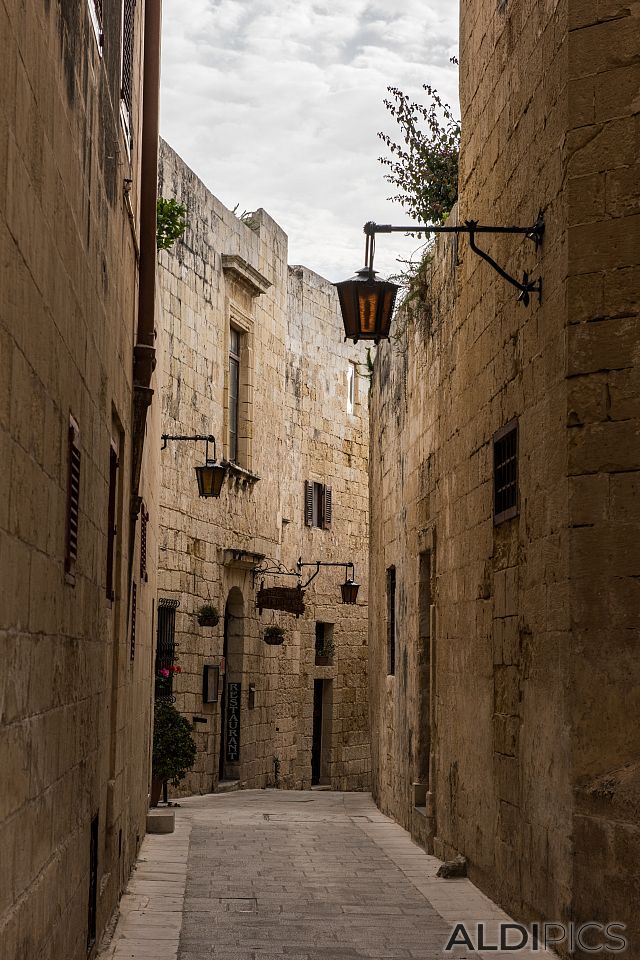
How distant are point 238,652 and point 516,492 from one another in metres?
12.6

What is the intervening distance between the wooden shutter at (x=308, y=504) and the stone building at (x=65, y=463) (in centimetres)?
1525

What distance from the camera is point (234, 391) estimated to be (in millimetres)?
20281

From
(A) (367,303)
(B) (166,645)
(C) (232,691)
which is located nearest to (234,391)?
(C) (232,691)

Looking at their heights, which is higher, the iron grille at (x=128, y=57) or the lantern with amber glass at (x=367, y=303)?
the iron grille at (x=128, y=57)

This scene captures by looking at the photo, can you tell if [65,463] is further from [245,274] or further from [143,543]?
[245,274]

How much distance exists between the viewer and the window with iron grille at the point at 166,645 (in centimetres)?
1573

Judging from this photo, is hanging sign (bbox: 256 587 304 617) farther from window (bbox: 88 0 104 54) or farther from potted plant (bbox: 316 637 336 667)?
window (bbox: 88 0 104 54)

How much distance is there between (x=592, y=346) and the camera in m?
5.93

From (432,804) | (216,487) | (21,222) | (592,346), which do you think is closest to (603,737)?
(592,346)

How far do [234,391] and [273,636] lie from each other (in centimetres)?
403

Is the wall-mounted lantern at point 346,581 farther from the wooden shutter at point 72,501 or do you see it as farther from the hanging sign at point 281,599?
the wooden shutter at point 72,501

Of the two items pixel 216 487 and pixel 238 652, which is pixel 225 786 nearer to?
pixel 238 652

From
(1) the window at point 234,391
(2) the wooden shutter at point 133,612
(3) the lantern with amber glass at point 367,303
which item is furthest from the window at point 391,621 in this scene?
(3) the lantern with amber glass at point 367,303

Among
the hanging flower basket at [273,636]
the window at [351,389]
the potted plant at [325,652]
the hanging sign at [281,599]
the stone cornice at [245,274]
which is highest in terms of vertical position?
the stone cornice at [245,274]
